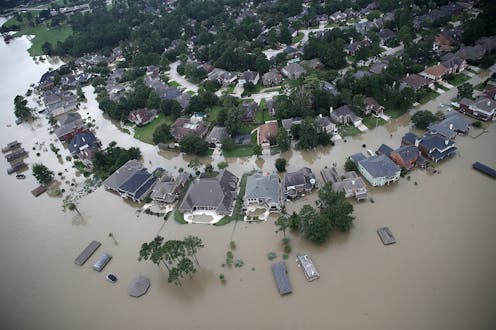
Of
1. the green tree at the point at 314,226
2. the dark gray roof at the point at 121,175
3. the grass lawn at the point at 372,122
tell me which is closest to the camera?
the green tree at the point at 314,226

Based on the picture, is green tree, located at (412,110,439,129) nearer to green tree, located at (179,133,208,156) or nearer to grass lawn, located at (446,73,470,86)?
grass lawn, located at (446,73,470,86)

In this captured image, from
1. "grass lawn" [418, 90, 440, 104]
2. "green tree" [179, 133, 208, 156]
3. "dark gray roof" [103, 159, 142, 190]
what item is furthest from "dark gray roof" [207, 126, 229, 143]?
"grass lawn" [418, 90, 440, 104]

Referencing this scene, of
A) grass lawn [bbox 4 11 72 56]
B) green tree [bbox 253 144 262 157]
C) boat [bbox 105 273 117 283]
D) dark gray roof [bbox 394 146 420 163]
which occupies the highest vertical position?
grass lawn [bbox 4 11 72 56]

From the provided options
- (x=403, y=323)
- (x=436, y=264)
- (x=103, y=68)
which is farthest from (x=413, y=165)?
(x=103, y=68)

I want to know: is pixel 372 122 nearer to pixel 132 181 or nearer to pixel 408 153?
pixel 408 153

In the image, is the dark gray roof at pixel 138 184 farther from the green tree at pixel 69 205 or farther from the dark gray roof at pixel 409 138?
the dark gray roof at pixel 409 138

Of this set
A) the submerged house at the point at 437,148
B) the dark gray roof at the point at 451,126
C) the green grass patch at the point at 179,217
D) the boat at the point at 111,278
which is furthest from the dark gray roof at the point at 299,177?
the boat at the point at 111,278
